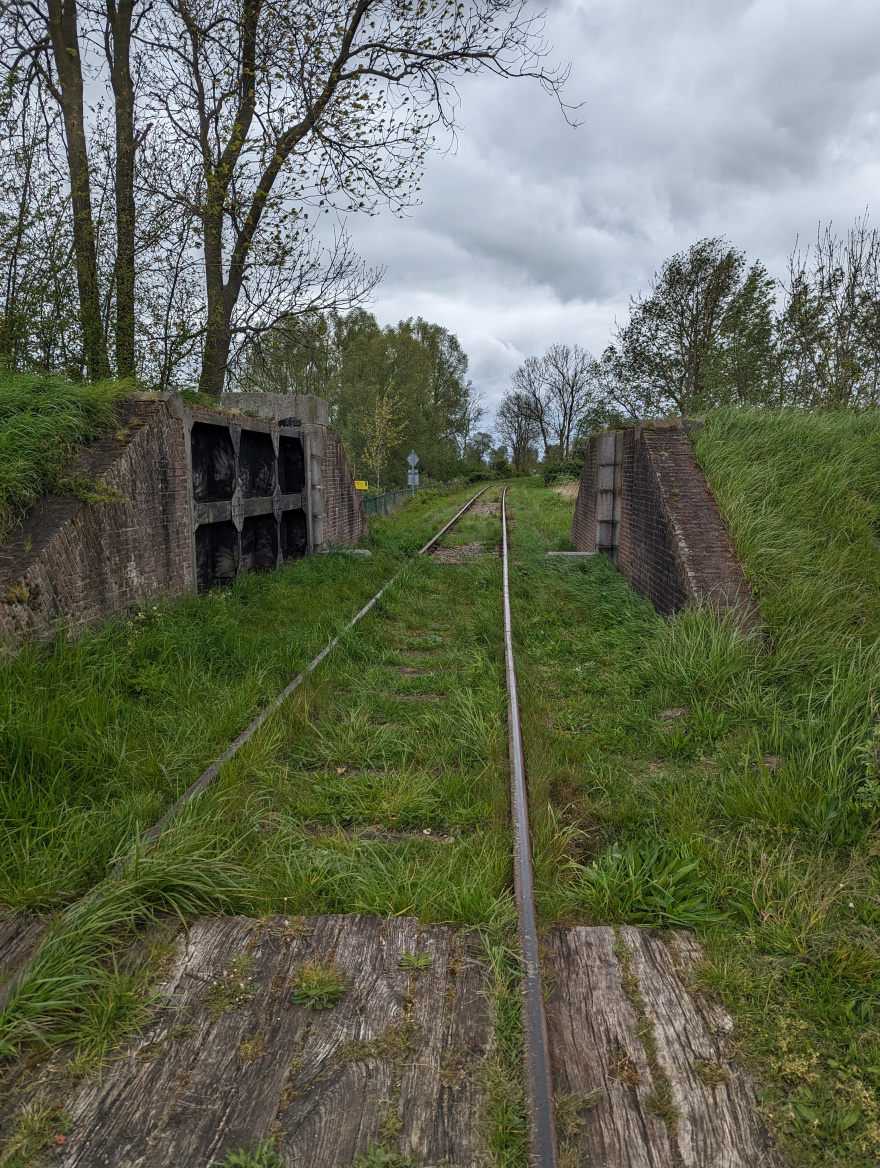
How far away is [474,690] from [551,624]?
7.21 feet

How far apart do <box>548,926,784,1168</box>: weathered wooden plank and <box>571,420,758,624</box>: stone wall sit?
343 centimetres

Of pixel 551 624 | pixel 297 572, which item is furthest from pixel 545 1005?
pixel 297 572

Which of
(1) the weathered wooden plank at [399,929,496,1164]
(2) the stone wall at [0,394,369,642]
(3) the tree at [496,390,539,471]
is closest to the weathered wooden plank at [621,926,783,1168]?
(1) the weathered wooden plank at [399,929,496,1164]

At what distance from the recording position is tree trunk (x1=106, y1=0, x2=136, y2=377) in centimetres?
876

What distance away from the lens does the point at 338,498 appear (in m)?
11.8

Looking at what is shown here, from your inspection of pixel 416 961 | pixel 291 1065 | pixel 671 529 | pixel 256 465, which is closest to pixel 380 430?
pixel 256 465

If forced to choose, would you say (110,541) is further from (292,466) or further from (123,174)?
(123,174)

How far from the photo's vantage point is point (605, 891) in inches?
102

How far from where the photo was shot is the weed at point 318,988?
203 centimetres

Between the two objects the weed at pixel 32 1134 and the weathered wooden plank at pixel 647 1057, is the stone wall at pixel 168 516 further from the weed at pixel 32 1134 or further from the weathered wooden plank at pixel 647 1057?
the weathered wooden plank at pixel 647 1057

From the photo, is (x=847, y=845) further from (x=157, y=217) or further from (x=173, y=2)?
(x=173, y=2)

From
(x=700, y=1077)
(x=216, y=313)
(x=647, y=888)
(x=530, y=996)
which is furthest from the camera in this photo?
(x=216, y=313)

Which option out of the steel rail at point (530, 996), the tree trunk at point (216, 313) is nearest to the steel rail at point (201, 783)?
the steel rail at point (530, 996)

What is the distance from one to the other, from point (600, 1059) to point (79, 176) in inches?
454
